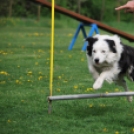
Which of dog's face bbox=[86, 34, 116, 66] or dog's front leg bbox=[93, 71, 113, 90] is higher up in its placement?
dog's face bbox=[86, 34, 116, 66]

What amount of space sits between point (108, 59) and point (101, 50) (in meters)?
0.20

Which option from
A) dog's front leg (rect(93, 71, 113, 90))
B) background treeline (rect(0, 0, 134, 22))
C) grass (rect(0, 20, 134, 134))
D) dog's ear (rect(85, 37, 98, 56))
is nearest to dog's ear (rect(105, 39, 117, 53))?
dog's ear (rect(85, 37, 98, 56))

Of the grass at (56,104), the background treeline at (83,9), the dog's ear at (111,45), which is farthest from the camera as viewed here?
the background treeline at (83,9)

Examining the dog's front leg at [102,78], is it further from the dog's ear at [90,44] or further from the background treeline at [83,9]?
the background treeline at [83,9]

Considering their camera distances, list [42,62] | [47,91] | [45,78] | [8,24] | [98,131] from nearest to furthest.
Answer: [98,131]
[47,91]
[45,78]
[42,62]
[8,24]

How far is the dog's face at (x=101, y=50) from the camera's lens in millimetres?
7199

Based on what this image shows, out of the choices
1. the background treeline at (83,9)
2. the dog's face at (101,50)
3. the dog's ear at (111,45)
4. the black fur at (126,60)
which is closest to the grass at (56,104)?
the black fur at (126,60)

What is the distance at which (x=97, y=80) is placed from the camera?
7.24 metres

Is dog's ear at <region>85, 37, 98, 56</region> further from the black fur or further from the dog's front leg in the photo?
the black fur

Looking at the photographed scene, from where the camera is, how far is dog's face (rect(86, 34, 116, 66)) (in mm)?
7199

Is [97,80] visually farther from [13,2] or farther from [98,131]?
[13,2]

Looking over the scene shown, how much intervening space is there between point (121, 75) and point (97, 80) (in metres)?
0.67

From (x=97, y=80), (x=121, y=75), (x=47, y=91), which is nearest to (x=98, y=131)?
(x=97, y=80)

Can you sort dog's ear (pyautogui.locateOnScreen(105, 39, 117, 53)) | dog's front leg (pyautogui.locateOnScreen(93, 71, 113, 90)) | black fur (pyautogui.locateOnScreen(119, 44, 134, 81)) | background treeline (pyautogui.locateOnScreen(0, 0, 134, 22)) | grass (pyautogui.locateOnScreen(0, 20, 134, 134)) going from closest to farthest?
1. grass (pyautogui.locateOnScreen(0, 20, 134, 134))
2. dog's front leg (pyautogui.locateOnScreen(93, 71, 113, 90))
3. dog's ear (pyautogui.locateOnScreen(105, 39, 117, 53))
4. black fur (pyautogui.locateOnScreen(119, 44, 134, 81))
5. background treeline (pyautogui.locateOnScreen(0, 0, 134, 22))
